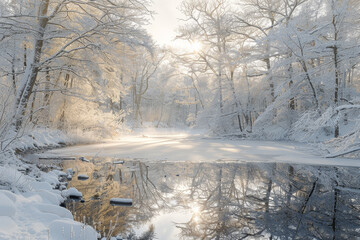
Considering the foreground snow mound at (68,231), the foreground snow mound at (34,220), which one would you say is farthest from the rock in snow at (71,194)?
the foreground snow mound at (68,231)

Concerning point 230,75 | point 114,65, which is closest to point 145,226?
point 114,65

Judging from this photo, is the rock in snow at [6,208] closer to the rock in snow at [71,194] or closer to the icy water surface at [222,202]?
the icy water surface at [222,202]

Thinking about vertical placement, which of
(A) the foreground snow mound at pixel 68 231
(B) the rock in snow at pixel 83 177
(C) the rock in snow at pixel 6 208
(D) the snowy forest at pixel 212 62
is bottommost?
(B) the rock in snow at pixel 83 177

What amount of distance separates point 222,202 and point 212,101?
14609mm

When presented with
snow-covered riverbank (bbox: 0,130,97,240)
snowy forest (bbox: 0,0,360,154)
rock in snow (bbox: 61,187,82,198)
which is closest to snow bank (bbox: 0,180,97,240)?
snow-covered riverbank (bbox: 0,130,97,240)

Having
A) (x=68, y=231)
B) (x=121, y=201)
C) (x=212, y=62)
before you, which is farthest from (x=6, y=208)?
(x=212, y=62)

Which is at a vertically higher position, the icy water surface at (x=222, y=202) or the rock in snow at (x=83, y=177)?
the rock in snow at (x=83, y=177)

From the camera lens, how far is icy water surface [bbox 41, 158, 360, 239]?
11.1 feet

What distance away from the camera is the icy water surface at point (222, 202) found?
3.37 meters

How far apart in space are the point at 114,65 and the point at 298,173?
7716mm

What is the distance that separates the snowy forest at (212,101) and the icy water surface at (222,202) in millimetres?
39

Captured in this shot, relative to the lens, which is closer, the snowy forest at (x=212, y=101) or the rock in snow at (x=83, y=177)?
the snowy forest at (x=212, y=101)

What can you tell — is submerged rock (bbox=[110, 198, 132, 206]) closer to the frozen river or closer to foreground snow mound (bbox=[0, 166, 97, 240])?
the frozen river

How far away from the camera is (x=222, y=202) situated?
4.48 meters
